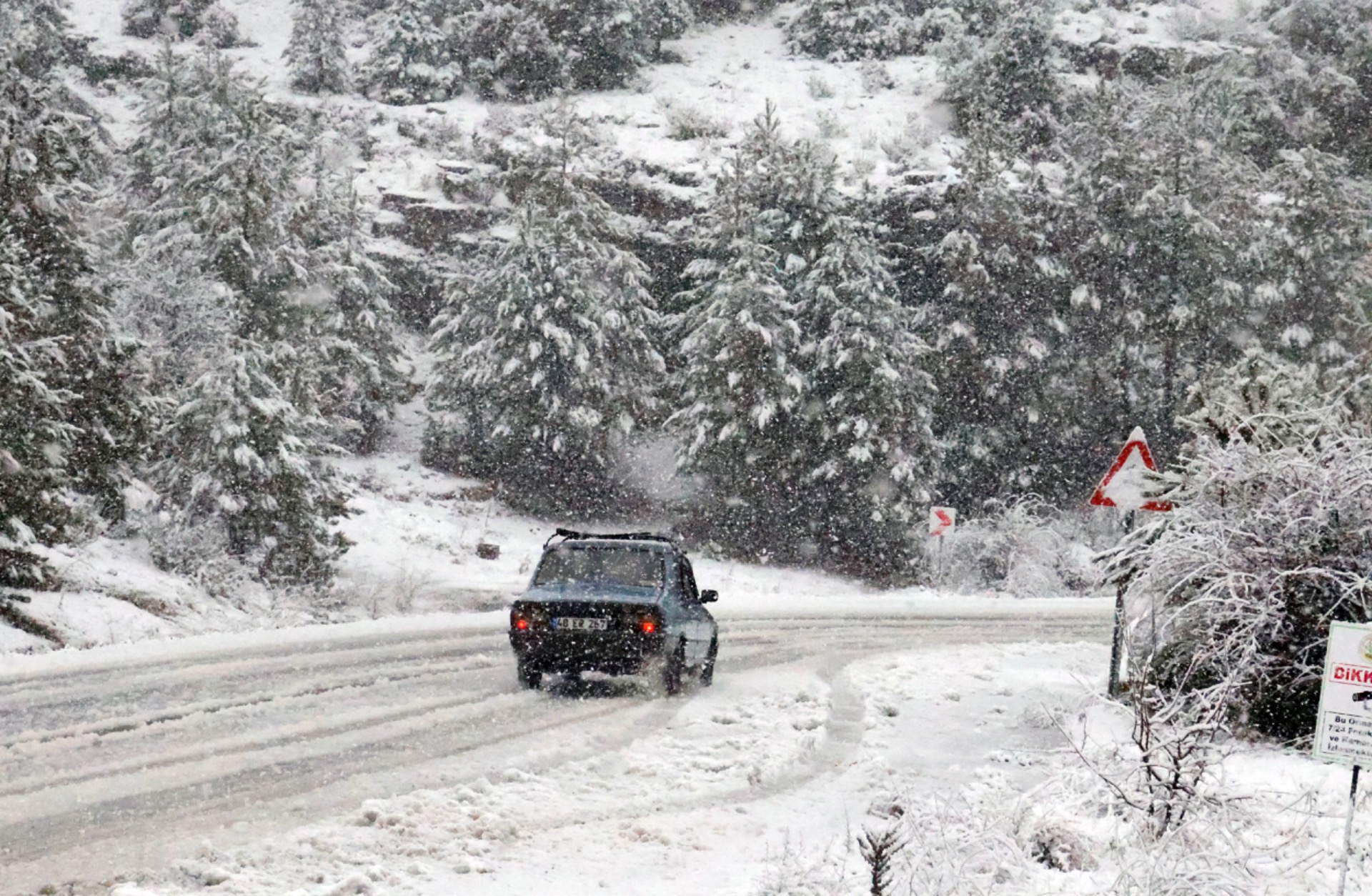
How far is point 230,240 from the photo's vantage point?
85.7 feet

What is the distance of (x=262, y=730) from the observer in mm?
9195

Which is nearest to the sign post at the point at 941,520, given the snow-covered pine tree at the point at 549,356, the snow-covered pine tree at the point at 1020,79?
the snow-covered pine tree at the point at 549,356

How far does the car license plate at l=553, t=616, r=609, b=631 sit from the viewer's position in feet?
38.1

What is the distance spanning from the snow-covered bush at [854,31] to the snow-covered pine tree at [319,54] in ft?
75.0

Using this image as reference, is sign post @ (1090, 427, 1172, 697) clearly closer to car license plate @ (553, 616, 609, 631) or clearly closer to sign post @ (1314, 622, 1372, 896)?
car license plate @ (553, 616, 609, 631)

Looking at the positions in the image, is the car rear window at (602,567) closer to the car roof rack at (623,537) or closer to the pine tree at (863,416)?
the car roof rack at (623,537)

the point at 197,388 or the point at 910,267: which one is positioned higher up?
the point at 910,267

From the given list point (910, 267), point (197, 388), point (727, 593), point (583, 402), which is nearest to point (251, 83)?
point (583, 402)

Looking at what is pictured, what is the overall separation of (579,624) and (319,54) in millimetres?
48752

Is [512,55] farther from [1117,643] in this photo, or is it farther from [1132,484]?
[1117,643]

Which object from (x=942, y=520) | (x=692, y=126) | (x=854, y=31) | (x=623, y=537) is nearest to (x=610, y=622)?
(x=623, y=537)

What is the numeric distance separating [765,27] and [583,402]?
121 feet

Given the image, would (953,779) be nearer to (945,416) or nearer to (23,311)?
(23,311)

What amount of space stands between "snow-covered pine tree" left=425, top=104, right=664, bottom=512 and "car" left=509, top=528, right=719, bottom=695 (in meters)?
22.3
